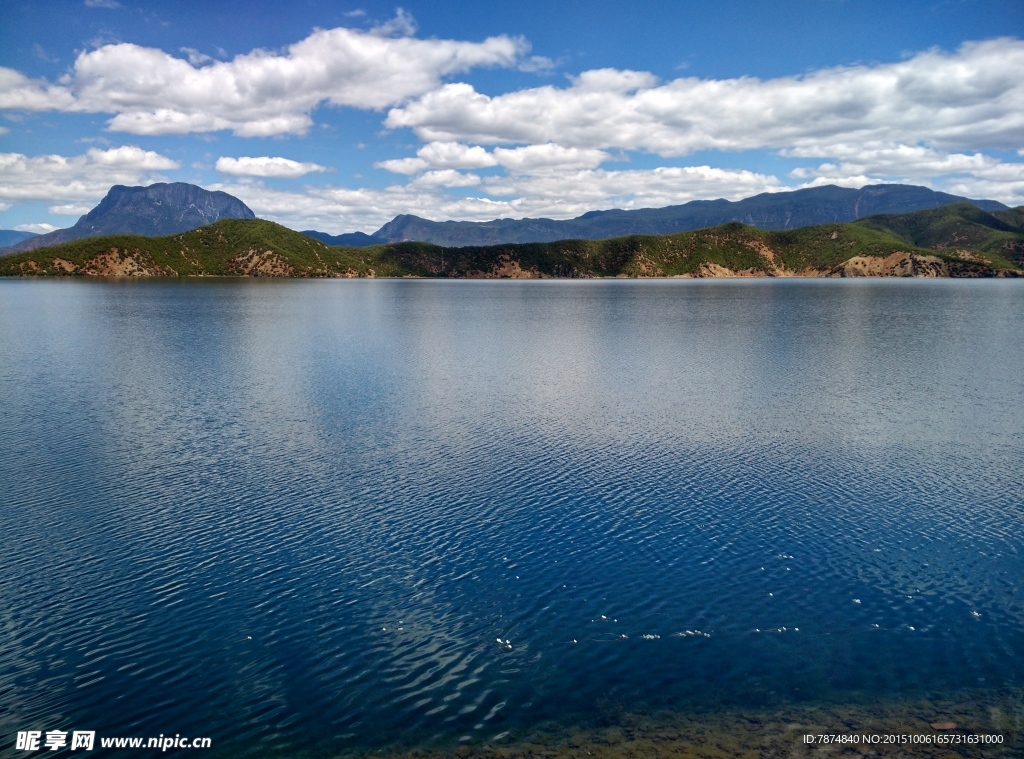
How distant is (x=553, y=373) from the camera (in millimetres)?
79000

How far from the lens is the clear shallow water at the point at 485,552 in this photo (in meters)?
21.0

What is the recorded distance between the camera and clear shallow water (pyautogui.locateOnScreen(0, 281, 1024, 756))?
21.0 m

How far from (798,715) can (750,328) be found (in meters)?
117

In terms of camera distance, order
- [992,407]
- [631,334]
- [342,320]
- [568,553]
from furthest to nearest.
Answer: [342,320] → [631,334] → [992,407] → [568,553]

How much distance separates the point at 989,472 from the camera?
1660 inches

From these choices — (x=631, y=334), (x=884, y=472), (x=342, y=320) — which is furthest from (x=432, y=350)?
(x=884, y=472)

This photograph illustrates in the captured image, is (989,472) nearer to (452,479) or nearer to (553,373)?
(452,479)

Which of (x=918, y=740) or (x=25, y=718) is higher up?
(x=25, y=718)

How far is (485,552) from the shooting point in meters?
31.0

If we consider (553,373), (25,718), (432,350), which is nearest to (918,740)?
(25,718)

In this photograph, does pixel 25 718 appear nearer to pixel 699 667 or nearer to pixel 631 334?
pixel 699 667

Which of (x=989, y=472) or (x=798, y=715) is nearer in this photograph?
(x=798, y=715)

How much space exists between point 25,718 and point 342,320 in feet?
450

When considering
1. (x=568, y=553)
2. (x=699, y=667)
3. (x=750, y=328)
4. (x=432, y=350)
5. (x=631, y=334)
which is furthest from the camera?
(x=750, y=328)
